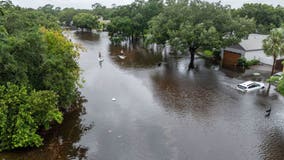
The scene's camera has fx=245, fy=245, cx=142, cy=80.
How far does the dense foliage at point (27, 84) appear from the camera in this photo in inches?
535

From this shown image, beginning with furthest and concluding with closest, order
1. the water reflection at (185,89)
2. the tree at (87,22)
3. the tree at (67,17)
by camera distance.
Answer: the tree at (67,17)
the tree at (87,22)
the water reflection at (185,89)

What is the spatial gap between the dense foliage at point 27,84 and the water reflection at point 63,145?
0.53 metres

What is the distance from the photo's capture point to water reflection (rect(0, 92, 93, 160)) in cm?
1384

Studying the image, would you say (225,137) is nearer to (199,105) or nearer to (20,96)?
(199,105)

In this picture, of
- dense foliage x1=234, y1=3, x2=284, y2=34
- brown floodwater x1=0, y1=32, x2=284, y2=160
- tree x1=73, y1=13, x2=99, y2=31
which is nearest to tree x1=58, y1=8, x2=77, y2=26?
tree x1=73, y1=13, x2=99, y2=31

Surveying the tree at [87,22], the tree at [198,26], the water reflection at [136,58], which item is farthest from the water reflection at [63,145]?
the tree at [87,22]

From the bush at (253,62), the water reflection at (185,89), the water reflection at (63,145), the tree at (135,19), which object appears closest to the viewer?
the water reflection at (63,145)

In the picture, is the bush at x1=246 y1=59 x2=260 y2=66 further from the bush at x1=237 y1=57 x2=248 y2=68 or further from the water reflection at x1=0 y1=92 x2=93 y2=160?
the water reflection at x1=0 y1=92 x2=93 y2=160

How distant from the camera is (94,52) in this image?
43438 mm

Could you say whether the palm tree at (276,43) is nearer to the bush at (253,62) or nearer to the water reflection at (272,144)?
the bush at (253,62)

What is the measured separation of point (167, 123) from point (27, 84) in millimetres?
9822

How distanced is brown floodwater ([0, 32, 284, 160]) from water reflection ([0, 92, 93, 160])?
2.0 inches

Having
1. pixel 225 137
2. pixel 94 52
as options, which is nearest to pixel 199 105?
pixel 225 137

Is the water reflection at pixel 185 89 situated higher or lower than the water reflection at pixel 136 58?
lower
